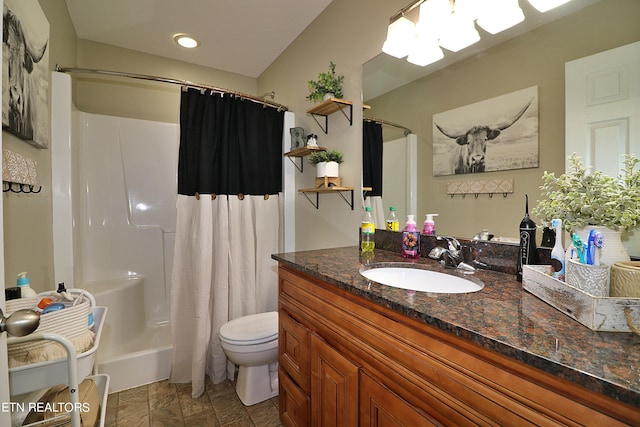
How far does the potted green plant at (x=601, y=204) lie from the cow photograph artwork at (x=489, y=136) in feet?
0.91

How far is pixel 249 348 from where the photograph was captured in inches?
65.6

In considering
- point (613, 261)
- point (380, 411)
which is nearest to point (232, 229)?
point (380, 411)

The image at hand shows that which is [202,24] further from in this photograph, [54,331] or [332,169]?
[54,331]

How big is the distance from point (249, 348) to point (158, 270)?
147 centimetres

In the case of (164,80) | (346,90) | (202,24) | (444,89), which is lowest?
(444,89)

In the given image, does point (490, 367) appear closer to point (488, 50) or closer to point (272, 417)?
point (488, 50)

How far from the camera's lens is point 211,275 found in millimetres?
2039

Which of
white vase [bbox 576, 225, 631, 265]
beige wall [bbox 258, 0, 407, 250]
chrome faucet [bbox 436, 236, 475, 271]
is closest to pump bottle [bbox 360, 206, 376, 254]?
beige wall [bbox 258, 0, 407, 250]

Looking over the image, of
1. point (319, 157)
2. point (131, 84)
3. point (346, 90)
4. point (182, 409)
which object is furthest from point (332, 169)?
point (131, 84)

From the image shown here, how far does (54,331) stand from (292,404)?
98 cm

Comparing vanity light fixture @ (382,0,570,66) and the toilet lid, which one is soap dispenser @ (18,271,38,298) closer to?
the toilet lid

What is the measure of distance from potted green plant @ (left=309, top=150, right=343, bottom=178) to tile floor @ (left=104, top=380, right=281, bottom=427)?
1.47 m

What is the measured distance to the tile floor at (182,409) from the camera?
1652 millimetres

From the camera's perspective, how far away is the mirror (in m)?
0.94
